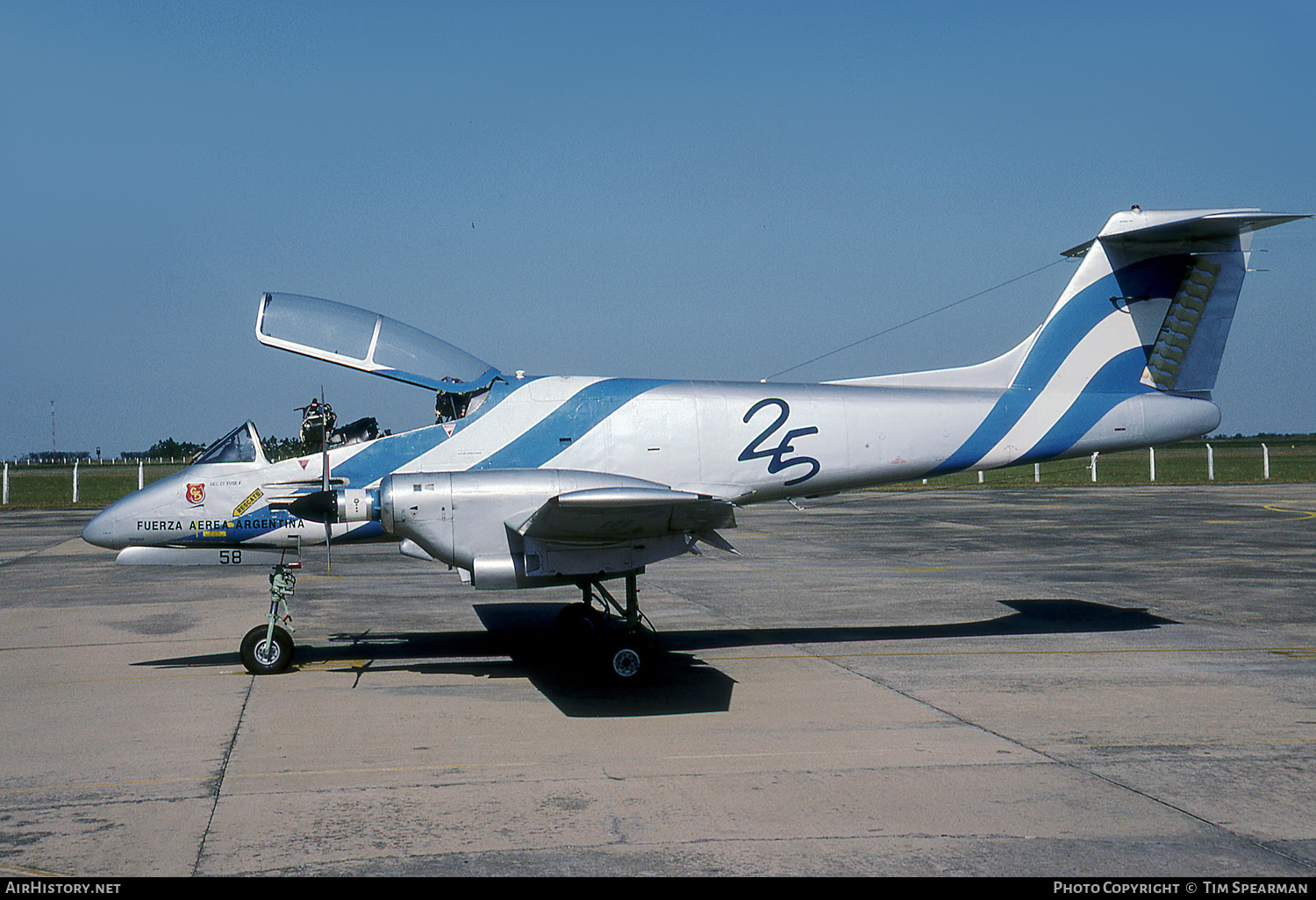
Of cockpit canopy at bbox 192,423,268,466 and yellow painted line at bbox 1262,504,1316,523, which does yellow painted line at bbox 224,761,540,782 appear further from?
yellow painted line at bbox 1262,504,1316,523

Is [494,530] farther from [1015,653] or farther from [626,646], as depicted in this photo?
[1015,653]

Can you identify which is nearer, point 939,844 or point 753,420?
point 939,844

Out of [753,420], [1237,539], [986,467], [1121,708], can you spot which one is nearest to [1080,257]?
[986,467]

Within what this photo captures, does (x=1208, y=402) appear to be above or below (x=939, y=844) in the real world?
above

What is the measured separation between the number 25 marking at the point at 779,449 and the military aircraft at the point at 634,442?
2 centimetres

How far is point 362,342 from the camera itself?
35.1 ft

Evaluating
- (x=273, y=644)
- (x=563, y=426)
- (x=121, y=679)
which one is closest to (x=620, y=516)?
(x=563, y=426)

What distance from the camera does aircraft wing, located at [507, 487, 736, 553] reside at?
8773mm

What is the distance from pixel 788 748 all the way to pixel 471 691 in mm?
3452

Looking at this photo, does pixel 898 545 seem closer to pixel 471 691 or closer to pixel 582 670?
pixel 582 670

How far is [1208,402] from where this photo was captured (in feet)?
40.3

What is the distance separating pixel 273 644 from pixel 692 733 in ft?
16.0

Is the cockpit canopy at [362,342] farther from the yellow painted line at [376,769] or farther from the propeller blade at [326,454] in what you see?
the yellow painted line at [376,769]

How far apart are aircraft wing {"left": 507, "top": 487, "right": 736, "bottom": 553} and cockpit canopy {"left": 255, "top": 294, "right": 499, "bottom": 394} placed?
2.25m
